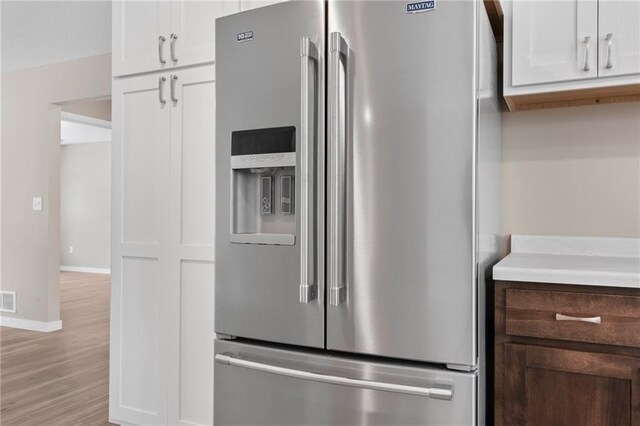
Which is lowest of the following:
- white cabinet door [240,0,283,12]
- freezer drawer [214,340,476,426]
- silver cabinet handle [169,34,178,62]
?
freezer drawer [214,340,476,426]

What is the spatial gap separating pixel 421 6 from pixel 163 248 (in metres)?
1.57

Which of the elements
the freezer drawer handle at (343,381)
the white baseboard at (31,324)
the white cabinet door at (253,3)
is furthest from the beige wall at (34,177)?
the freezer drawer handle at (343,381)

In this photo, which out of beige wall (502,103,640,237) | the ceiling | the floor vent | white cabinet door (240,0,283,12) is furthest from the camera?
the floor vent

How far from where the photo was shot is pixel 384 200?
135 cm

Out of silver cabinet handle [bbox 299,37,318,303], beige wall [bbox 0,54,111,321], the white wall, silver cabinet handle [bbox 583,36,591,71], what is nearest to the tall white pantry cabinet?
silver cabinet handle [bbox 299,37,318,303]

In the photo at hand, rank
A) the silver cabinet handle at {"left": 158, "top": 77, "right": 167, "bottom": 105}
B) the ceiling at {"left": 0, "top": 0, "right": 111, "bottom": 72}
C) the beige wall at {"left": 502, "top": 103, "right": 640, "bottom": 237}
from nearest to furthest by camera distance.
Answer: the beige wall at {"left": 502, "top": 103, "right": 640, "bottom": 237}
the silver cabinet handle at {"left": 158, "top": 77, "right": 167, "bottom": 105}
the ceiling at {"left": 0, "top": 0, "right": 111, "bottom": 72}

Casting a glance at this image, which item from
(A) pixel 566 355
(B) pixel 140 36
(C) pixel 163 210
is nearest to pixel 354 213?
(A) pixel 566 355

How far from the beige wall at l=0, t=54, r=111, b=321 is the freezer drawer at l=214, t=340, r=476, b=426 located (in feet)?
12.9

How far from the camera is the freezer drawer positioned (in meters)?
1.28

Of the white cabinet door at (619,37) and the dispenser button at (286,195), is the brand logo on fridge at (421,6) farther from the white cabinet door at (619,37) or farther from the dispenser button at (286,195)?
the white cabinet door at (619,37)

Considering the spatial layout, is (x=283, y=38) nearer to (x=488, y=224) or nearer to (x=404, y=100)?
(x=404, y=100)

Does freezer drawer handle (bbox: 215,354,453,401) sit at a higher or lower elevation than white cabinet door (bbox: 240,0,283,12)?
lower

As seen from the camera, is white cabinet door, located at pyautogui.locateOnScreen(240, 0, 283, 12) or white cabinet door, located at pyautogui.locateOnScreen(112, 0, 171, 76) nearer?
white cabinet door, located at pyautogui.locateOnScreen(240, 0, 283, 12)

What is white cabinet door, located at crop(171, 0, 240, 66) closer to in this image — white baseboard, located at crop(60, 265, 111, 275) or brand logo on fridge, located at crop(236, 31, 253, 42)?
brand logo on fridge, located at crop(236, 31, 253, 42)
